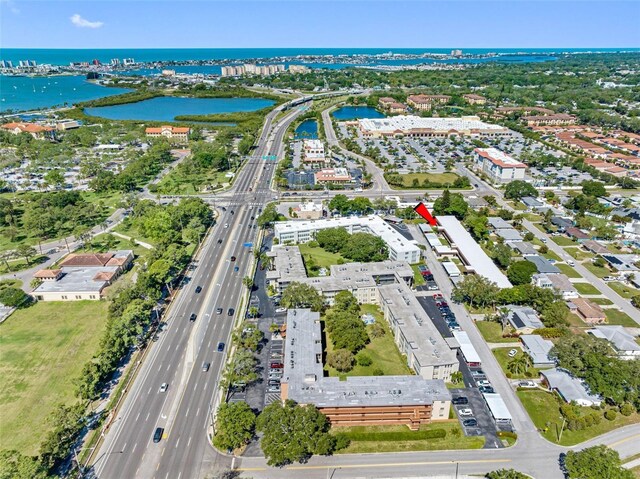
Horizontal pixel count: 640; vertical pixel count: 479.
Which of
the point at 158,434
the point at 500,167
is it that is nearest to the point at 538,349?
the point at 158,434

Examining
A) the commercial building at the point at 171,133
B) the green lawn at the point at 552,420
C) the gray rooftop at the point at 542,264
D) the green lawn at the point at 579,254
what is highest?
the commercial building at the point at 171,133

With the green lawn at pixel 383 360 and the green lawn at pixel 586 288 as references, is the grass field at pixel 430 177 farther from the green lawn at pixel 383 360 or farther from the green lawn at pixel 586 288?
the green lawn at pixel 383 360

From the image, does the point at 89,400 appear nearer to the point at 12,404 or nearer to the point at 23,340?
the point at 12,404

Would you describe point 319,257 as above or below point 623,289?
above

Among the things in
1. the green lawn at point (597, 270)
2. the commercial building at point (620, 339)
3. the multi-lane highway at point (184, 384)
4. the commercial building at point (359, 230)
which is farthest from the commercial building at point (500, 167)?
the multi-lane highway at point (184, 384)

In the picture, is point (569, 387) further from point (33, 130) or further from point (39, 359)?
point (33, 130)

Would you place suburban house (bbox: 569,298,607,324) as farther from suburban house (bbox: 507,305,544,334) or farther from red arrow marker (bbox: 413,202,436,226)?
red arrow marker (bbox: 413,202,436,226)
